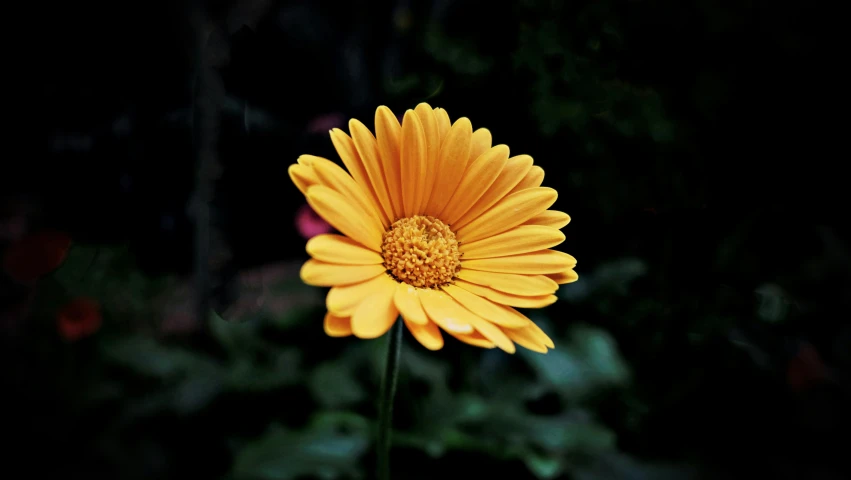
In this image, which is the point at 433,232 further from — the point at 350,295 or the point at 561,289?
the point at 561,289

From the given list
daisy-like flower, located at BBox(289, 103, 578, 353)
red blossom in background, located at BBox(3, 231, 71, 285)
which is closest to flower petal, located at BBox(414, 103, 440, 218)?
daisy-like flower, located at BBox(289, 103, 578, 353)

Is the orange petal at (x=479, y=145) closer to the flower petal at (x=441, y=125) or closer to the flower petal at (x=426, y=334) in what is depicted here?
the flower petal at (x=441, y=125)

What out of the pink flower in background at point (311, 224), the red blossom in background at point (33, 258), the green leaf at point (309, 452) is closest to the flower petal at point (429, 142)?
the pink flower in background at point (311, 224)

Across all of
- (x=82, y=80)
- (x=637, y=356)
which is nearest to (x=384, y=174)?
(x=637, y=356)

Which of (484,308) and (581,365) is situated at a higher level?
(581,365)

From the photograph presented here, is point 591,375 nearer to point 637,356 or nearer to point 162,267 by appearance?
point 637,356

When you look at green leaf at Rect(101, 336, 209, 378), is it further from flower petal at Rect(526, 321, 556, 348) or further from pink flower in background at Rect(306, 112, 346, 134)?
flower petal at Rect(526, 321, 556, 348)

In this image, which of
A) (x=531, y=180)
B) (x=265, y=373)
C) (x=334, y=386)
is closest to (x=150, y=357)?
(x=265, y=373)
